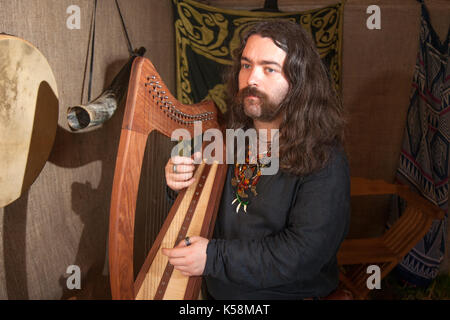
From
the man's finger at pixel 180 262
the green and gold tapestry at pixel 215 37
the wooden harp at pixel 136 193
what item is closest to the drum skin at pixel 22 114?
the wooden harp at pixel 136 193

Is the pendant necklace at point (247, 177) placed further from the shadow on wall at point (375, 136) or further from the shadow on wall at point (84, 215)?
the shadow on wall at point (375, 136)

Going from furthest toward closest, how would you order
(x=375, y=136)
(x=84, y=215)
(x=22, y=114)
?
(x=375, y=136)
(x=84, y=215)
(x=22, y=114)

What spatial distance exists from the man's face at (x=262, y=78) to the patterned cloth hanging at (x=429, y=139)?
150cm

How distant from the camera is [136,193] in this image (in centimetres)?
69

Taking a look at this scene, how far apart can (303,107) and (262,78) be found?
0.60ft

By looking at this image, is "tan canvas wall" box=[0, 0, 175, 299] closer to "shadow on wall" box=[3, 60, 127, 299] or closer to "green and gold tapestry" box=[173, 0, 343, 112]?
"shadow on wall" box=[3, 60, 127, 299]

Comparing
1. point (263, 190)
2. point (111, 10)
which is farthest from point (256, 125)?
point (111, 10)

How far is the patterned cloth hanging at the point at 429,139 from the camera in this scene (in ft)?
6.40

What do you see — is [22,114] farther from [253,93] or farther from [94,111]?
[253,93]

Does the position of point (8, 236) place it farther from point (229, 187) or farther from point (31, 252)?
point (229, 187)

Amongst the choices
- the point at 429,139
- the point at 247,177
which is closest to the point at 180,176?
the point at 247,177

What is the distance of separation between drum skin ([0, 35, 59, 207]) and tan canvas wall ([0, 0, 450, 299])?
0.41ft

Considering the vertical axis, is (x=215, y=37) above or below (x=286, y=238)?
above
